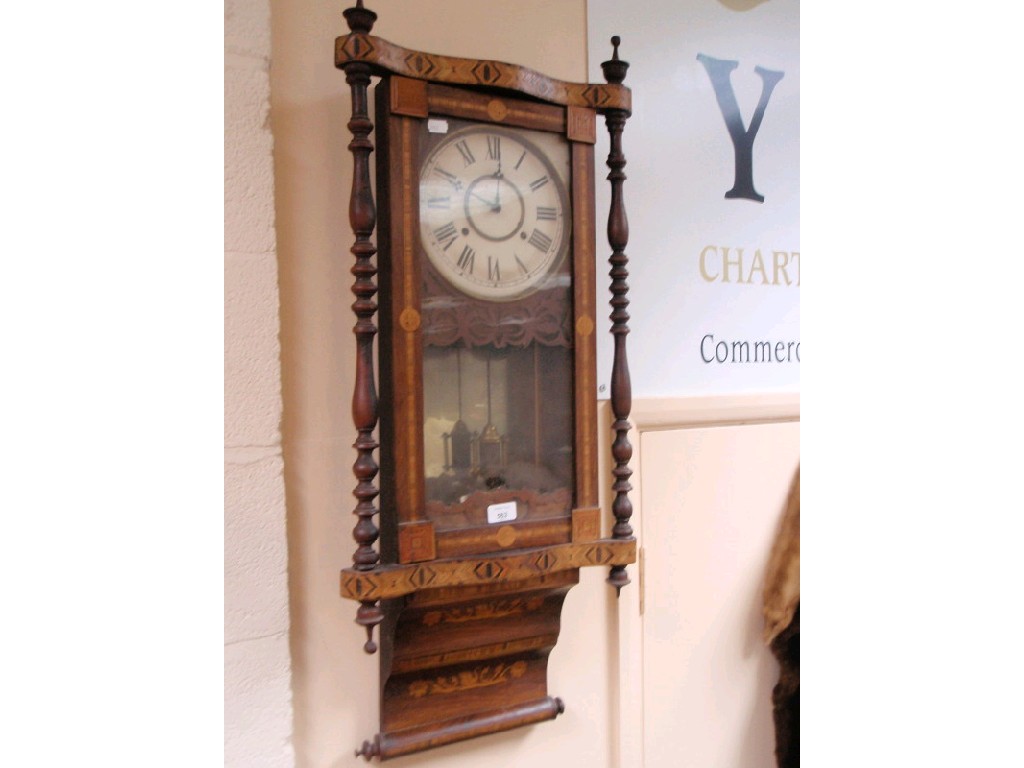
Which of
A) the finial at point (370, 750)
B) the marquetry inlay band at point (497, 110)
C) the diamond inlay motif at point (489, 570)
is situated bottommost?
the finial at point (370, 750)

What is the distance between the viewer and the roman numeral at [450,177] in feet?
3.29

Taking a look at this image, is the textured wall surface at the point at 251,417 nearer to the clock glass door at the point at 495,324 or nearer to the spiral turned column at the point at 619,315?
the clock glass door at the point at 495,324

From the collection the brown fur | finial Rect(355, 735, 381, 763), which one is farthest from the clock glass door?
the brown fur

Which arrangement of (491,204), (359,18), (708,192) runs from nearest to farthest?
(359,18) → (491,204) → (708,192)

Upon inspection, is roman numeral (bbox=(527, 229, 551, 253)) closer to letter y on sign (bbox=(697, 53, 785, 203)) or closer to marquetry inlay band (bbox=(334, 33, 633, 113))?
marquetry inlay band (bbox=(334, 33, 633, 113))

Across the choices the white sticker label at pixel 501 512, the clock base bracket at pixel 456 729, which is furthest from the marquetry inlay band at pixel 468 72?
the clock base bracket at pixel 456 729

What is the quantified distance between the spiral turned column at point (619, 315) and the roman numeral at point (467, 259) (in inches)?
8.5

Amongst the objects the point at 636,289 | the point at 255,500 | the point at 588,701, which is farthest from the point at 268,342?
the point at 588,701

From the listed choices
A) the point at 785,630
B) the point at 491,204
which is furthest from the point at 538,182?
the point at 785,630

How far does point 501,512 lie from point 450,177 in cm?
45

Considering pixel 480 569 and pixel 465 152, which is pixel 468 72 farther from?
pixel 480 569

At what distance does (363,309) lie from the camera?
94 cm

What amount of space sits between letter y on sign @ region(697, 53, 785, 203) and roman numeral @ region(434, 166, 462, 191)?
2.20 feet

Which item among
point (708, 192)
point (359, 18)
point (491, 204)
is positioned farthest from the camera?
point (708, 192)
